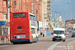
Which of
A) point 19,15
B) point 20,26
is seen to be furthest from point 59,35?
point 19,15

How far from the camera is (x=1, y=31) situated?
53.2m

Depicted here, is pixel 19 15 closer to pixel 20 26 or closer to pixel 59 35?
pixel 20 26

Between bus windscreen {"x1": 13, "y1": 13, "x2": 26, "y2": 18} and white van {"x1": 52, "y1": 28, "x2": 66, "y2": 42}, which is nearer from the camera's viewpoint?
bus windscreen {"x1": 13, "y1": 13, "x2": 26, "y2": 18}

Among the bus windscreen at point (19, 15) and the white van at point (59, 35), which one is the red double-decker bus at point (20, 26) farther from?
the white van at point (59, 35)

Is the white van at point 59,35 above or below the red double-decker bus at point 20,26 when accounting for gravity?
below

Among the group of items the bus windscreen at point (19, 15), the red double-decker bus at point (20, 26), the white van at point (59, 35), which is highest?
the bus windscreen at point (19, 15)

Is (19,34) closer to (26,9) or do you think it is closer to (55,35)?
(55,35)

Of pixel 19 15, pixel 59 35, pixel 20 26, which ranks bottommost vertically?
pixel 59 35

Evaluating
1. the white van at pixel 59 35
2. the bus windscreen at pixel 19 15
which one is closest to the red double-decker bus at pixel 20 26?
the bus windscreen at pixel 19 15

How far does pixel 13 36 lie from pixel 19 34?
805mm

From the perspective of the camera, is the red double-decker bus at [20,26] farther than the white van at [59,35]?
No

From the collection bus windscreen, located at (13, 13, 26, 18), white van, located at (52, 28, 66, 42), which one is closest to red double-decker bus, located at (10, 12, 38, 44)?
bus windscreen, located at (13, 13, 26, 18)

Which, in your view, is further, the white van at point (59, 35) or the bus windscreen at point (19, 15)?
the white van at point (59, 35)

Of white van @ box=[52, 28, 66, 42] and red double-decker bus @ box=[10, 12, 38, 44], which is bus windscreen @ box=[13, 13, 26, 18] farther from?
white van @ box=[52, 28, 66, 42]
